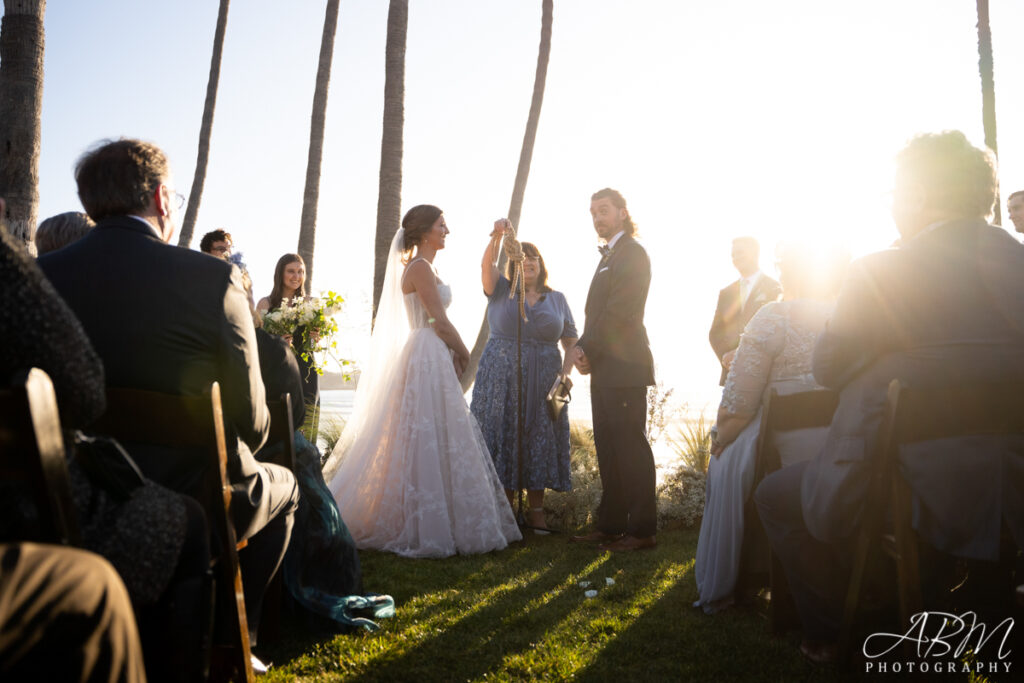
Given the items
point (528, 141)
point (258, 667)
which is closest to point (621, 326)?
point (258, 667)

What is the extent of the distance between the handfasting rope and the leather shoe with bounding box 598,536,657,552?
220cm

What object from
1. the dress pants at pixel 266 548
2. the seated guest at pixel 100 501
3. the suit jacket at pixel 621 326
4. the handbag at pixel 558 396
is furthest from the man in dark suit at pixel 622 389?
the seated guest at pixel 100 501

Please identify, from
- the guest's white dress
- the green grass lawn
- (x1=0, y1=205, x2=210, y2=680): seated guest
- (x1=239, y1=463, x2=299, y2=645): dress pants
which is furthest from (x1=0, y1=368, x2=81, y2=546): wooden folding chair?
the guest's white dress

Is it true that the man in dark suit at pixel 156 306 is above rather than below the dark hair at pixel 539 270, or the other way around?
below

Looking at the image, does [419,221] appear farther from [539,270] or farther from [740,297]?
[740,297]

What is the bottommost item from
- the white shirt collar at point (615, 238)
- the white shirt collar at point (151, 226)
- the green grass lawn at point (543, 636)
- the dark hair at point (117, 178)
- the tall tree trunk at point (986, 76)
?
the green grass lawn at point (543, 636)

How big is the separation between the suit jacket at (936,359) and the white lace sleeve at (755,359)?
0.88 meters

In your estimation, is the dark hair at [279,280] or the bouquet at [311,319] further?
the dark hair at [279,280]

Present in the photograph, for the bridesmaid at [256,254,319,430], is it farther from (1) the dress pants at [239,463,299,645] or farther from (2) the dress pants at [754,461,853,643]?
(2) the dress pants at [754,461,853,643]

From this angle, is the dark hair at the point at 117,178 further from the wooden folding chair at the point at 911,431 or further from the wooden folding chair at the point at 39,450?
the wooden folding chair at the point at 911,431

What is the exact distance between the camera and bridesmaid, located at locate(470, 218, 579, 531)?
6727 mm

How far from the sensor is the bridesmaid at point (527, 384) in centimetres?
673

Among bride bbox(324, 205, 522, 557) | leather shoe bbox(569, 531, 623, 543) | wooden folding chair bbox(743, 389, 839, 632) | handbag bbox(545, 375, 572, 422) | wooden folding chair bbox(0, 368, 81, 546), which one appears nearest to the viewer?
wooden folding chair bbox(0, 368, 81, 546)

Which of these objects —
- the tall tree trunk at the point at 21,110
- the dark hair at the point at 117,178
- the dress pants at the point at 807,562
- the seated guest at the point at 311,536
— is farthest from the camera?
the tall tree trunk at the point at 21,110
